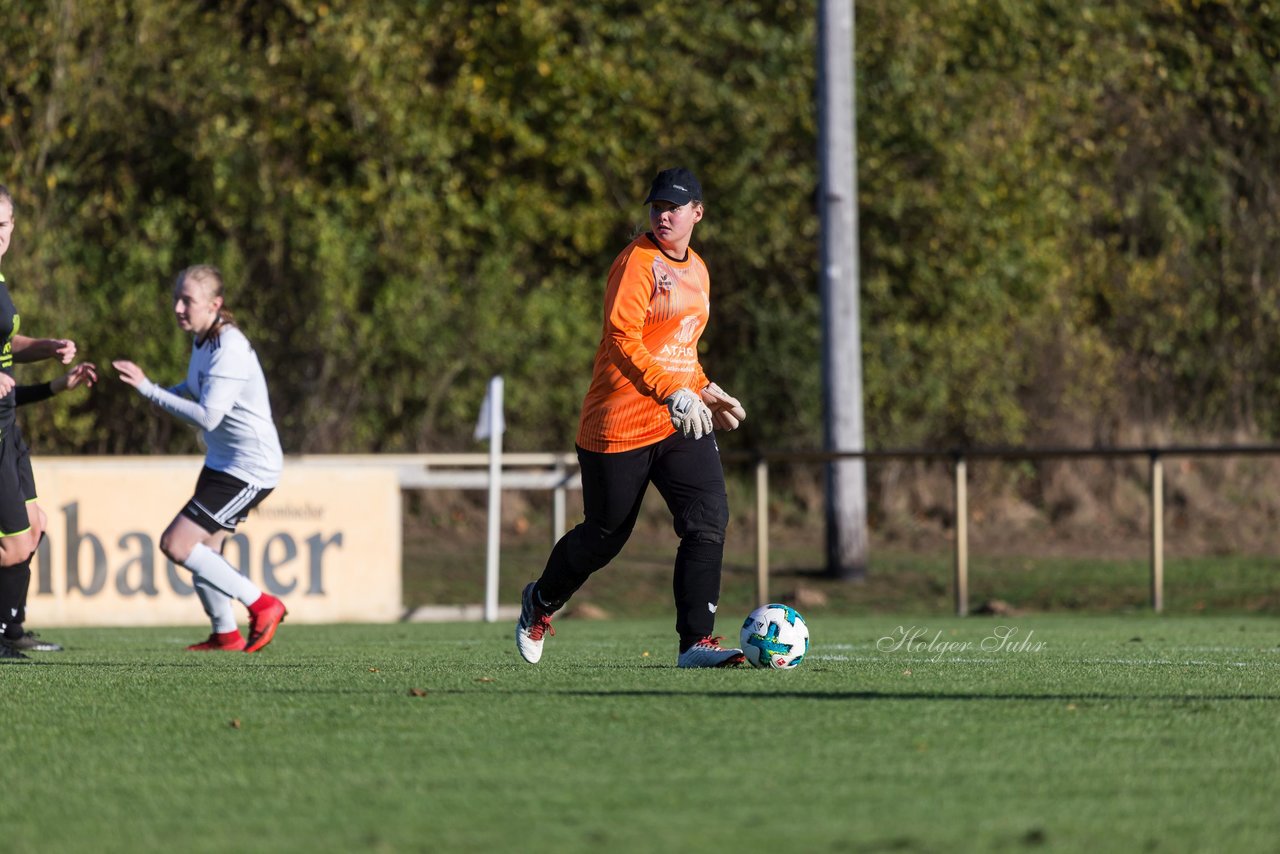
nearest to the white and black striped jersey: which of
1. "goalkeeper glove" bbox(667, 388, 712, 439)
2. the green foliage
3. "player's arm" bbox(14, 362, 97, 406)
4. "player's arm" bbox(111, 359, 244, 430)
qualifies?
"player's arm" bbox(111, 359, 244, 430)

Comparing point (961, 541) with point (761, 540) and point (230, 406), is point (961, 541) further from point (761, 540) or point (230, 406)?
point (230, 406)

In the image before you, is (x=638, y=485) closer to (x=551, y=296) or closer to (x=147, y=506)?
(x=147, y=506)

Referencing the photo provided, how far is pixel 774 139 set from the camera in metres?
21.4

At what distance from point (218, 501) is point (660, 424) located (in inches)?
112

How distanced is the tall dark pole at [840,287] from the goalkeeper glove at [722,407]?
10.6 m

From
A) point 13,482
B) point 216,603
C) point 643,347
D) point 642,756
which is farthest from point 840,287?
point 642,756

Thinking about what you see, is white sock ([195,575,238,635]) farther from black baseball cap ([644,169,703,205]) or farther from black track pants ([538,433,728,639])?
black baseball cap ([644,169,703,205])

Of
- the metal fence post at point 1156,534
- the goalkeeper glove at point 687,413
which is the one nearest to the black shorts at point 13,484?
the goalkeeper glove at point 687,413

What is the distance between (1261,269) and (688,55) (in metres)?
8.41

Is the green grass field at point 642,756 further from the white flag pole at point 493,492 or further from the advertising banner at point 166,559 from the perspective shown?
the white flag pole at point 493,492

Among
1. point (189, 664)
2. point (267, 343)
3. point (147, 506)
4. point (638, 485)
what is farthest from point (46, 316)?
point (638, 485)

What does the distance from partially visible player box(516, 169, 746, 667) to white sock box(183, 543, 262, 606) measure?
7.29 ft

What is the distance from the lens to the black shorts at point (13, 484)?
29.1 feet

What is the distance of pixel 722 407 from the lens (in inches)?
292
